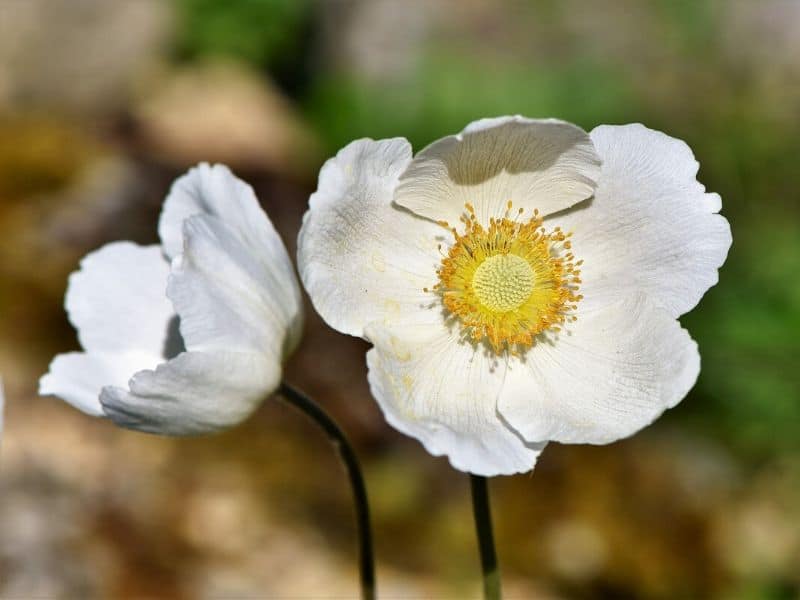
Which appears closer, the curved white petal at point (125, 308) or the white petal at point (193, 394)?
the white petal at point (193, 394)

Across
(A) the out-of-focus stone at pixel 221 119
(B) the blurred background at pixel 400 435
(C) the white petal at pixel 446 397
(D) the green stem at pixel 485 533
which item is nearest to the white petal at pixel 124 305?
(C) the white petal at pixel 446 397

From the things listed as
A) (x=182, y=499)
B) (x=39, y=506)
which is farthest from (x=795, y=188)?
(x=39, y=506)

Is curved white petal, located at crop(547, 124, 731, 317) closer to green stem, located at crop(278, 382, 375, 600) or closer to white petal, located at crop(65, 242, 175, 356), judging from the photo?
green stem, located at crop(278, 382, 375, 600)

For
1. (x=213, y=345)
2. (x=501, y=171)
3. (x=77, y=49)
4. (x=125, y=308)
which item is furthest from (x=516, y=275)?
(x=77, y=49)

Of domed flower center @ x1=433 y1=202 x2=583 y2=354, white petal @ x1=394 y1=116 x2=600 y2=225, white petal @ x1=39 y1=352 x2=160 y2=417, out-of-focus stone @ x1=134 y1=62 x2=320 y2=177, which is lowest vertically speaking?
white petal @ x1=39 y1=352 x2=160 y2=417

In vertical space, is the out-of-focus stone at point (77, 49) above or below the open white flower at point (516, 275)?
above

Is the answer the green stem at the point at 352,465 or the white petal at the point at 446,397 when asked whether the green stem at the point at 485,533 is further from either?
the green stem at the point at 352,465

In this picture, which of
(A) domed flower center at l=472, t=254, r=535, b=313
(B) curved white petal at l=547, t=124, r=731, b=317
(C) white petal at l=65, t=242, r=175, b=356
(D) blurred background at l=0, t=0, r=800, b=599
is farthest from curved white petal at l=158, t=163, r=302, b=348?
(D) blurred background at l=0, t=0, r=800, b=599
